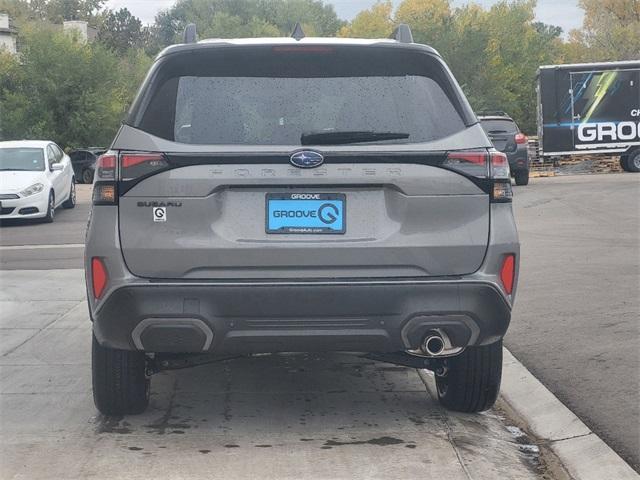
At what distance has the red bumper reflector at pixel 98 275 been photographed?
16.8 feet

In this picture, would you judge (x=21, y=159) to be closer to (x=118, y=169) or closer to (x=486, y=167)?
(x=118, y=169)

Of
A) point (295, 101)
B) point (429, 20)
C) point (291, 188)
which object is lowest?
point (291, 188)

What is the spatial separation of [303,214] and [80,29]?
65928mm

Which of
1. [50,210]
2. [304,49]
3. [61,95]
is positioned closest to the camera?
[304,49]

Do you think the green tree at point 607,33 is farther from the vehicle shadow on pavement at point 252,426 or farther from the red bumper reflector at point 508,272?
the red bumper reflector at point 508,272

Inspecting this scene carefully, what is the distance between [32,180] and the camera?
20328 mm

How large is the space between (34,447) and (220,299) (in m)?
1.29

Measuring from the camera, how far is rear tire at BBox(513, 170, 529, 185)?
92.7 feet

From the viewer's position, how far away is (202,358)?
5773mm

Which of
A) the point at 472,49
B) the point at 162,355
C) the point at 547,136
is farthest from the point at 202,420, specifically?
the point at 472,49

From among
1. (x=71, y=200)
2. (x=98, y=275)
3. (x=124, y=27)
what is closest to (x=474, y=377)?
(x=98, y=275)

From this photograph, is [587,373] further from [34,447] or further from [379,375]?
[34,447]

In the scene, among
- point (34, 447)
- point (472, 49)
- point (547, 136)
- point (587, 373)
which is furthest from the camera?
point (472, 49)

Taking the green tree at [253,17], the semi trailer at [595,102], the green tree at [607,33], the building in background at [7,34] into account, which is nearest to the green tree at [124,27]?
the green tree at [253,17]
